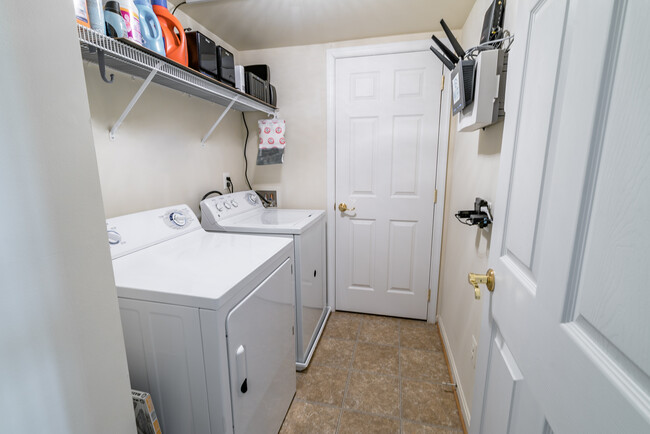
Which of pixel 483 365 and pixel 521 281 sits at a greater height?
pixel 521 281

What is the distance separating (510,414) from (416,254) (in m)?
1.74

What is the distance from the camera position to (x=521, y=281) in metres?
0.67

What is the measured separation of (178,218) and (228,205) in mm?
459

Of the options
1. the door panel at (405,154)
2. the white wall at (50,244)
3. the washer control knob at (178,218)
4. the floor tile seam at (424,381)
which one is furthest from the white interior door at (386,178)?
the white wall at (50,244)

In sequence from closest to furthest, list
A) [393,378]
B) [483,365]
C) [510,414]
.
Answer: [510,414] < [483,365] < [393,378]

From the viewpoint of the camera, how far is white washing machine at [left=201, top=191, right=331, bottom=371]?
5.74 ft

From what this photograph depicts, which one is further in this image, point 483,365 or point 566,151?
point 483,365

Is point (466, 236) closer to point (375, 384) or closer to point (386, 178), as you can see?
point (386, 178)

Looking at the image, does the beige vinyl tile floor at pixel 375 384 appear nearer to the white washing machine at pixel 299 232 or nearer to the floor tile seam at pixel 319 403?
the floor tile seam at pixel 319 403

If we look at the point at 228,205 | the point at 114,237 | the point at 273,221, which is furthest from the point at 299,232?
the point at 114,237

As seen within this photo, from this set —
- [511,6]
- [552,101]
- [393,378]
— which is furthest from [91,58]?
[393,378]

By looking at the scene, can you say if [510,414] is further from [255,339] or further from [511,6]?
[511,6]

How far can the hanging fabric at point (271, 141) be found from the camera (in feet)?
7.79

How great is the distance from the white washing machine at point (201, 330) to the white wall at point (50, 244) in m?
0.32
